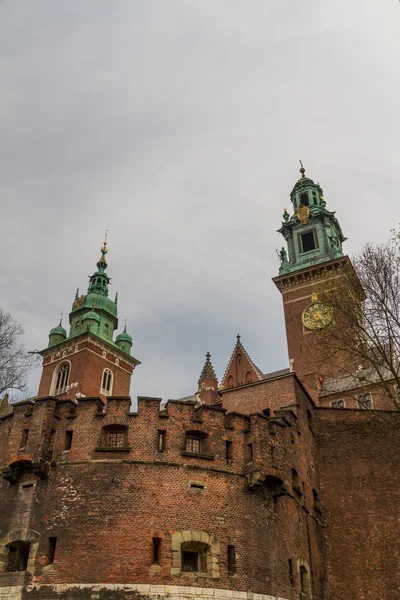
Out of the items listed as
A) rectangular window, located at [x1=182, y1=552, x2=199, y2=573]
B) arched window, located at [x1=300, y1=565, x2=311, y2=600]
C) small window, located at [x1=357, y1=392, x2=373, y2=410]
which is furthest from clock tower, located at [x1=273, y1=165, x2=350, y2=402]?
rectangular window, located at [x1=182, y1=552, x2=199, y2=573]

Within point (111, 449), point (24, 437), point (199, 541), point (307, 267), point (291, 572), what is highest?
point (307, 267)

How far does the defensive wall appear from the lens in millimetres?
21141

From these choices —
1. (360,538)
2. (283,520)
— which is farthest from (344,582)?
(283,520)

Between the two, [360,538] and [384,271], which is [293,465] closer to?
[360,538]

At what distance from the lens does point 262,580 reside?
22594 mm

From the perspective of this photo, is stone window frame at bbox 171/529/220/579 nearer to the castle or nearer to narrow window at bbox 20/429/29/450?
the castle

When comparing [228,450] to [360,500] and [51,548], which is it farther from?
[360,500]

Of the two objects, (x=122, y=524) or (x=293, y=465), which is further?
(x=293, y=465)

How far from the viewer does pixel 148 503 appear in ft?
73.7

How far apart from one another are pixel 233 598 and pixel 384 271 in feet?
50.1

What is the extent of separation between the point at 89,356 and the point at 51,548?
46.7 meters

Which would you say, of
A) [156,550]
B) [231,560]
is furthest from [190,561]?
[231,560]

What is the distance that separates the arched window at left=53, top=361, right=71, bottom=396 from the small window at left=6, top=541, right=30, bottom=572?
4500 cm

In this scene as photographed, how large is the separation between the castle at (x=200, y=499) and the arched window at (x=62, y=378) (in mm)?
38911
